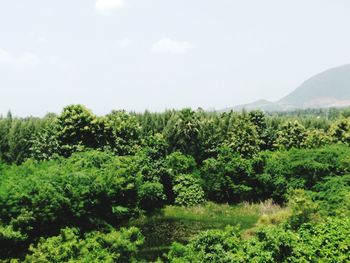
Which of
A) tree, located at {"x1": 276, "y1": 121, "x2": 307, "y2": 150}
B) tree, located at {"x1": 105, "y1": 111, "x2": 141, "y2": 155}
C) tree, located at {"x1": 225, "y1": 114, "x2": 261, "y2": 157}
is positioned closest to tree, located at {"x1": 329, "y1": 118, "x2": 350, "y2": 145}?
tree, located at {"x1": 276, "y1": 121, "x2": 307, "y2": 150}

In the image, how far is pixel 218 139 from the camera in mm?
59344

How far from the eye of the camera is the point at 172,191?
5197 cm

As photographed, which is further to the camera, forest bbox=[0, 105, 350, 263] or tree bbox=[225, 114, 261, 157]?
tree bbox=[225, 114, 261, 157]

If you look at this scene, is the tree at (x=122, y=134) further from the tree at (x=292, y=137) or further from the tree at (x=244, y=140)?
the tree at (x=292, y=137)

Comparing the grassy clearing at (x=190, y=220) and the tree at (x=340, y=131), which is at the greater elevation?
the tree at (x=340, y=131)

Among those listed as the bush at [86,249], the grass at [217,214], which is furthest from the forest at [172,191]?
the grass at [217,214]

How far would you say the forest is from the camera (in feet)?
63.1

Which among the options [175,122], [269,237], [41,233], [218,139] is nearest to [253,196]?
[218,139]

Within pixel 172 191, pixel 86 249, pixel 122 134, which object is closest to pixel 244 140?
pixel 172 191

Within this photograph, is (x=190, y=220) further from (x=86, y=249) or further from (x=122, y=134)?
(x=86, y=249)

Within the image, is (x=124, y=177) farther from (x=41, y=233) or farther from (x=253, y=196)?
(x=253, y=196)

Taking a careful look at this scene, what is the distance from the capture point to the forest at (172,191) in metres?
19.2

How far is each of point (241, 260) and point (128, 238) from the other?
5075 mm

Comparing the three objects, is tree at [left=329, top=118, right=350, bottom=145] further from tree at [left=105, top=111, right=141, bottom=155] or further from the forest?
tree at [left=105, top=111, right=141, bottom=155]
